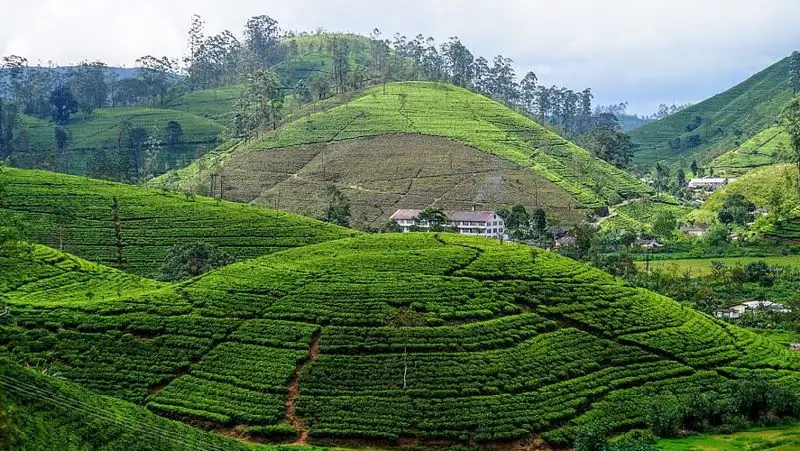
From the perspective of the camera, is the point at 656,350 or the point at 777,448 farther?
the point at 656,350

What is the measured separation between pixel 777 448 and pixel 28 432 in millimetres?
32110

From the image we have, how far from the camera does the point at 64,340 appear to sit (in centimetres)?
4231

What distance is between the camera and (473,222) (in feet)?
303

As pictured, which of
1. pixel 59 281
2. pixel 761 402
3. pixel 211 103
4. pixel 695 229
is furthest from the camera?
pixel 211 103

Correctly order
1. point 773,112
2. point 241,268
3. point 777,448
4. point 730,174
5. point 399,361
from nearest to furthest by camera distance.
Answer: point 777,448, point 399,361, point 241,268, point 730,174, point 773,112

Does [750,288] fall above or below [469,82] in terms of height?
below

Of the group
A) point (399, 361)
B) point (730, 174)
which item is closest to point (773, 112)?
point (730, 174)

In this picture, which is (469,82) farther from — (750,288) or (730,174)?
(750,288)

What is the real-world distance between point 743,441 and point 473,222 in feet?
187

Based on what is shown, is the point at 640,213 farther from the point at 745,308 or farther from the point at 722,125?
the point at 722,125

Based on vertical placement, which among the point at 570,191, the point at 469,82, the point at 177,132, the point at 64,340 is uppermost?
the point at 469,82

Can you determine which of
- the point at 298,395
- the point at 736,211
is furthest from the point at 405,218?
the point at 298,395

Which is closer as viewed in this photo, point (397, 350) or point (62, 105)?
point (397, 350)

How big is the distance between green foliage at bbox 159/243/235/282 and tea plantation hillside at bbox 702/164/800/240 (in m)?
66.0
